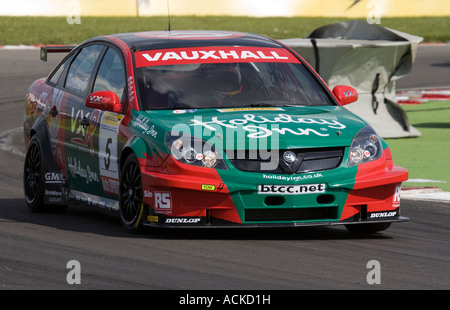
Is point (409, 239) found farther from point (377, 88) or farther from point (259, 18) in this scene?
point (259, 18)

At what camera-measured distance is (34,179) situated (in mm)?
9320

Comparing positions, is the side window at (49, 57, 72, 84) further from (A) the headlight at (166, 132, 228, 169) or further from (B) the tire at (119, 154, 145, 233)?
(A) the headlight at (166, 132, 228, 169)

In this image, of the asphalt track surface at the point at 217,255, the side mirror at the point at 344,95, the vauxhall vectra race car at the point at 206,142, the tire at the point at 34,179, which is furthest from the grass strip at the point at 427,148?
the tire at the point at 34,179

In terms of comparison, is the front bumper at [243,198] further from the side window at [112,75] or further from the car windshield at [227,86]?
the side window at [112,75]

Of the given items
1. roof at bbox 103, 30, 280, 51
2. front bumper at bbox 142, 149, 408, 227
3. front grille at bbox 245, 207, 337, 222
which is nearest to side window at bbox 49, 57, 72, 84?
roof at bbox 103, 30, 280, 51

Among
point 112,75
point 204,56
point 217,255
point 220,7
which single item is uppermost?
point 204,56

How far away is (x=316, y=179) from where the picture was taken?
287 inches

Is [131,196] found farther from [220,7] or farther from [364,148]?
[220,7]

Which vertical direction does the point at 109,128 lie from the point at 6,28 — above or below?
above

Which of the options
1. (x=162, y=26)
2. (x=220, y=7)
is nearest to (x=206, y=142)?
(x=162, y=26)

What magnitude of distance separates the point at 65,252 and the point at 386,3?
33826 millimetres

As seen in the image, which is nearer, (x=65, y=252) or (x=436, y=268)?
(x=436, y=268)

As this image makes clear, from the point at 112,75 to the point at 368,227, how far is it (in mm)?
2300

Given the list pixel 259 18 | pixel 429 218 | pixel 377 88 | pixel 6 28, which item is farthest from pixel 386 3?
pixel 429 218
